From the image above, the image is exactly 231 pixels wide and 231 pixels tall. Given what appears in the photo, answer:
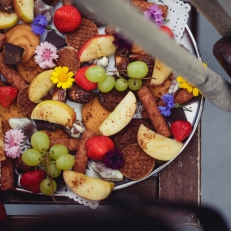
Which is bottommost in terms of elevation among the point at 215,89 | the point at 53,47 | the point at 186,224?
the point at 186,224

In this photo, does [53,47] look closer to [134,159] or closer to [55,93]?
[55,93]

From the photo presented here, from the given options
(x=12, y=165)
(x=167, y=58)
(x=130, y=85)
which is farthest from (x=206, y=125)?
(x=167, y=58)

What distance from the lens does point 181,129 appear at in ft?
3.31

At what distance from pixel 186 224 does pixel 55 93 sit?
1.68 feet

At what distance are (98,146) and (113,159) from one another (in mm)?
52

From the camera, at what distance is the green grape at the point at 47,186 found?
1016mm

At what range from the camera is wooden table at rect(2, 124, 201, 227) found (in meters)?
1.10

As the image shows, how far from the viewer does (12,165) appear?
1.08 m

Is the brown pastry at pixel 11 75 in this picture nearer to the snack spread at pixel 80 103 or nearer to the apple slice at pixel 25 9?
the snack spread at pixel 80 103

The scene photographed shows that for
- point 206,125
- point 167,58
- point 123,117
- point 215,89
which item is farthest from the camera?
point 206,125

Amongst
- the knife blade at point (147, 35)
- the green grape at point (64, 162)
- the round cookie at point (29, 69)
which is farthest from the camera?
the round cookie at point (29, 69)

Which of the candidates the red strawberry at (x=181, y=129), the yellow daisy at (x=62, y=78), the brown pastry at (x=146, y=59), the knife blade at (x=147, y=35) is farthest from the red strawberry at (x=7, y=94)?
the knife blade at (x=147, y=35)

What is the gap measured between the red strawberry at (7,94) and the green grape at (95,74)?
0.21 meters

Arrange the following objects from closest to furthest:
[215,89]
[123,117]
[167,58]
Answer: [167,58] < [215,89] < [123,117]
